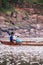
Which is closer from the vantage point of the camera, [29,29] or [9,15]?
[29,29]

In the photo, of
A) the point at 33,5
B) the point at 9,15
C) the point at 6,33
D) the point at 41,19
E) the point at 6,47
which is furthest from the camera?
the point at 33,5

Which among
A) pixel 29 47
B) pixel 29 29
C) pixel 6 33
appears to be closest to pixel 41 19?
pixel 29 29

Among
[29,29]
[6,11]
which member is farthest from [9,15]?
[29,29]

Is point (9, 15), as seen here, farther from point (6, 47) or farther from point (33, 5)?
point (6, 47)

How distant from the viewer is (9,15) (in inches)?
1545

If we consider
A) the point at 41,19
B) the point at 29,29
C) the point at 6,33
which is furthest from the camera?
the point at 41,19

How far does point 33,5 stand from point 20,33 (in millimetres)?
11120

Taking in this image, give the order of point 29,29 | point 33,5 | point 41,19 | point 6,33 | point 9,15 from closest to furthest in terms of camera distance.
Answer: point 6,33 → point 29,29 → point 9,15 → point 41,19 → point 33,5

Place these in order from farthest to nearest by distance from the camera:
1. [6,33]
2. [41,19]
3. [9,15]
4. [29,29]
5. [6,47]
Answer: [41,19] → [9,15] → [29,29] → [6,33] → [6,47]

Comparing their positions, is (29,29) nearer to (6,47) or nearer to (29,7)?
(29,7)

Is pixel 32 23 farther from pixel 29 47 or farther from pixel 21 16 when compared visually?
pixel 29 47

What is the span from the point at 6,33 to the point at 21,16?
23.8 ft

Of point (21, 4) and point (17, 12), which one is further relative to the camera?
point (21, 4)

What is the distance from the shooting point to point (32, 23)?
39438 mm
